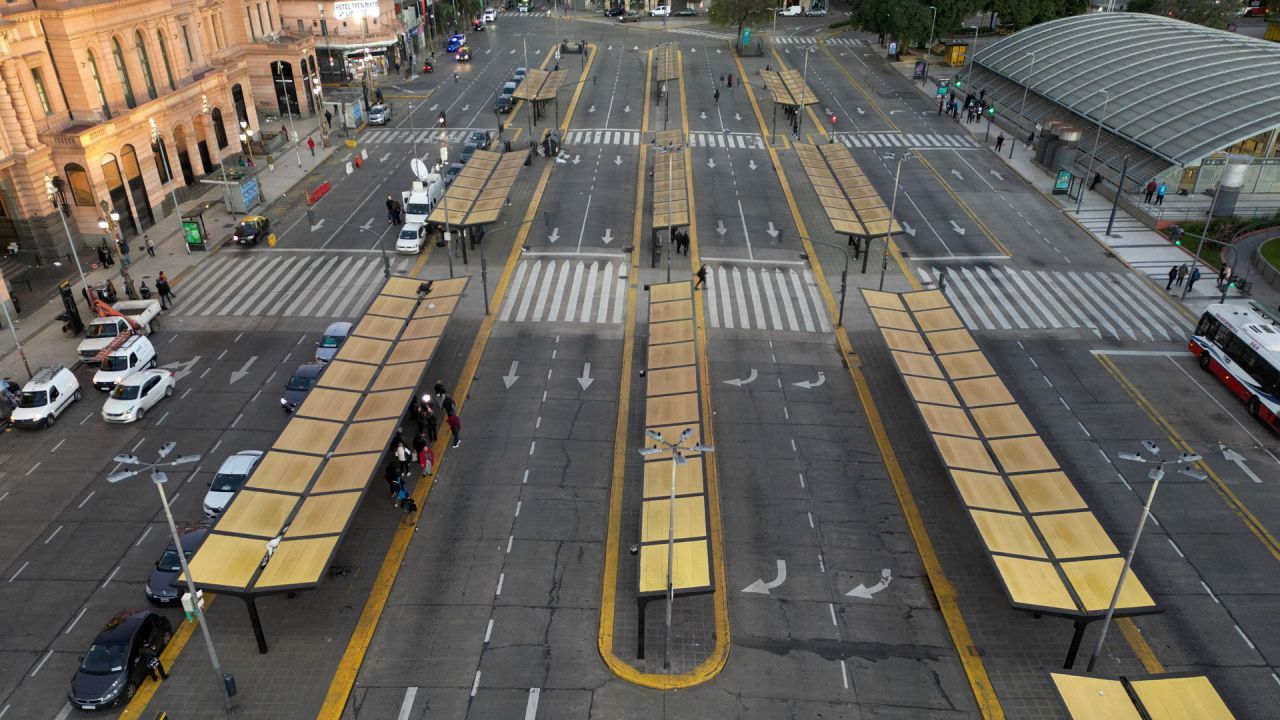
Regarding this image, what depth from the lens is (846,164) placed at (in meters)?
62.3

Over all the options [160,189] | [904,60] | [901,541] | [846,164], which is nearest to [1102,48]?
[904,60]

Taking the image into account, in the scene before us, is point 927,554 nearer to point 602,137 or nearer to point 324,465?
point 324,465

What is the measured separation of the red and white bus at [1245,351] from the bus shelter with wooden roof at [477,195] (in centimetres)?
4045

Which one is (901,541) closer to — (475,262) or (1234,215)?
(475,262)

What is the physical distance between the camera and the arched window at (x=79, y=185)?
175ft

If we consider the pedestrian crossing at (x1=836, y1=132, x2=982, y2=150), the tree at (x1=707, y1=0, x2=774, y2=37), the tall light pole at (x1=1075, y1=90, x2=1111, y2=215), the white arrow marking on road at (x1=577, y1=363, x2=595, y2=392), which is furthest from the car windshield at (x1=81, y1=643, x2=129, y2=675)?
the tree at (x1=707, y1=0, x2=774, y2=37)

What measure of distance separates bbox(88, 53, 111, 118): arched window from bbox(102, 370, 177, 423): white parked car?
2745 centimetres

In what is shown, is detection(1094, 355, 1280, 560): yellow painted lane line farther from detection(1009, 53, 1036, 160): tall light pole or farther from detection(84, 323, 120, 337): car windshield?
detection(84, 323, 120, 337): car windshield

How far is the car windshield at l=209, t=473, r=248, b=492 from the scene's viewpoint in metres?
31.6

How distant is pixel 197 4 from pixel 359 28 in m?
33.1

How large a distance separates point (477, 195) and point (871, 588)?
39366mm

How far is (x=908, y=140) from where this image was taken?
7925 cm

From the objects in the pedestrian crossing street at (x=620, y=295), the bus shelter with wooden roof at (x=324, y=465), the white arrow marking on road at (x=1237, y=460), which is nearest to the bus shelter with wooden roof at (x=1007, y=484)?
the pedestrian crossing street at (x=620, y=295)

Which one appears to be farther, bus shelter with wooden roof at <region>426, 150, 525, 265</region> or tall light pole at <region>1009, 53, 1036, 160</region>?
tall light pole at <region>1009, 53, 1036, 160</region>
